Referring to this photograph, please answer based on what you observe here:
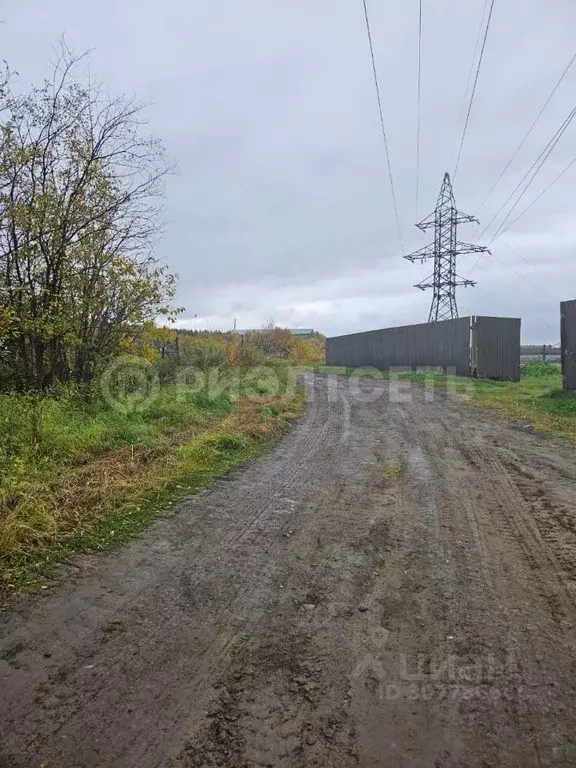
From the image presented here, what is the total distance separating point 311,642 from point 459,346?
1677 centimetres

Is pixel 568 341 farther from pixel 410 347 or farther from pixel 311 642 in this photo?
pixel 410 347

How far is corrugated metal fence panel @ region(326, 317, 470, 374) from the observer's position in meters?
17.8

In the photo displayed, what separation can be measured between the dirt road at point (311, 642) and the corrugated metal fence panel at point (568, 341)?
7.69 meters

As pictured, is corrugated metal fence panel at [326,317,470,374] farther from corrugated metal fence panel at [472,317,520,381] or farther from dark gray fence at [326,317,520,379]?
corrugated metal fence panel at [472,317,520,381]

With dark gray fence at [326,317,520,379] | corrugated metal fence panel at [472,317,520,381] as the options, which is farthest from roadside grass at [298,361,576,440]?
dark gray fence at [326,317,520,379]

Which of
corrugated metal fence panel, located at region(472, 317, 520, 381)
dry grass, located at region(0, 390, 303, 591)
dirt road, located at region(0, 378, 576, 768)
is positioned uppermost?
corrugated metal fence panel, located at region(472, 317, 520, 381)

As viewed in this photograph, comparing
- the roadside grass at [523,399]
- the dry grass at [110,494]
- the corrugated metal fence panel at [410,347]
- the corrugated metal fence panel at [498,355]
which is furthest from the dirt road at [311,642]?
the corrugated metal fence panel at [410,347]

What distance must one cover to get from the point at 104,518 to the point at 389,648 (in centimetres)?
266

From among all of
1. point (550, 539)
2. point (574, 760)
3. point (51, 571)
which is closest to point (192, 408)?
point (51, 571)

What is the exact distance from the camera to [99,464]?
548cm

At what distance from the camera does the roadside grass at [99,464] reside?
11.8 ft

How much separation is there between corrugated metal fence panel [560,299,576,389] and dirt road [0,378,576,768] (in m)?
7.69

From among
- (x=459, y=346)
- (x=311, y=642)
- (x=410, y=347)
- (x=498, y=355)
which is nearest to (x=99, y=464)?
(x=311, y=642)

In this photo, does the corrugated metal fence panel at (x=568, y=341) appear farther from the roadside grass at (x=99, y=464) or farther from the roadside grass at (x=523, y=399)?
the roadside grass at (x=99, y=464)
